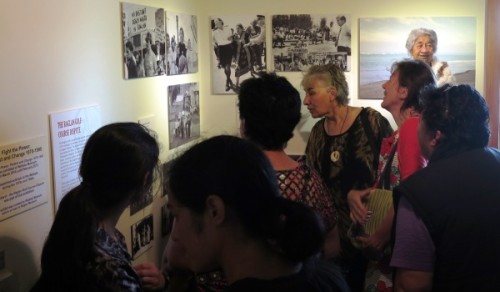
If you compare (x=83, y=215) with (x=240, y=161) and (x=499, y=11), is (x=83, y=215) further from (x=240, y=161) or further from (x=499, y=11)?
(x=499, y=11)

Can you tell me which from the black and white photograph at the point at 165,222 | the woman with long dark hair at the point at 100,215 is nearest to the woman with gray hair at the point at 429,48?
the black and white photograph at the point at 165,222

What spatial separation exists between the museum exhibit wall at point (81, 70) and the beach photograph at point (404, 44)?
4 cm

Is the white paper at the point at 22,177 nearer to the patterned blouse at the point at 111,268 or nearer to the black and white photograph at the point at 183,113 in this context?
the patterned blouse at the point at 111,268

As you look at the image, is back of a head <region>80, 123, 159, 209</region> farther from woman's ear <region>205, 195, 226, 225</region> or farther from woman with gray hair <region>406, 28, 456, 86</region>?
woman with gray hair <region>406, 28, 456, 86</region>

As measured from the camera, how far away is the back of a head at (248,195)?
97 centimetres

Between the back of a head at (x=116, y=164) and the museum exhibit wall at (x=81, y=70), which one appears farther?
the museum exhibit wall at (x=81, y=70)

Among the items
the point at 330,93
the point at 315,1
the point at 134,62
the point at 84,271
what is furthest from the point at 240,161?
the point at 315,1

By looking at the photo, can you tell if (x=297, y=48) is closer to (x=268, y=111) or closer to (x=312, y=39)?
(x=312, y=39)

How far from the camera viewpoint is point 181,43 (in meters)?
3.10

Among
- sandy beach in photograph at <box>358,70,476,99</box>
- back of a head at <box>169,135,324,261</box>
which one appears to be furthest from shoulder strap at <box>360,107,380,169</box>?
back of a head at <box>169,135,324,261</box>

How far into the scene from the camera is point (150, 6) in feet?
8.78

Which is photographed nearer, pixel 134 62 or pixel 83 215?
pixel 83 215

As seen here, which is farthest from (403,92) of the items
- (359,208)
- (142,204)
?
(142,204)

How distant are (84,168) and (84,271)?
27 centimetres
